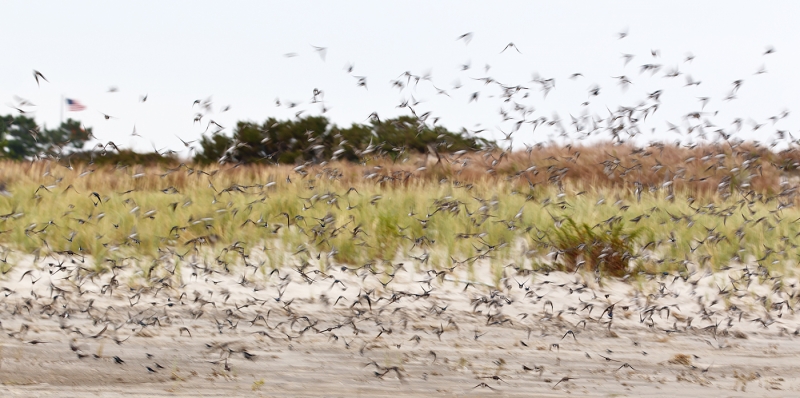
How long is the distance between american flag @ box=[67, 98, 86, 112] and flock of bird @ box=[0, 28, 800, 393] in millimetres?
18443

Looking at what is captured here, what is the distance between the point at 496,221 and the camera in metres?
8.91

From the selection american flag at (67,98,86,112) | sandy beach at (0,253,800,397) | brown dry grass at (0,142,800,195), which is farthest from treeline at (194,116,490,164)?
sandy beach at (0,253,800,397)

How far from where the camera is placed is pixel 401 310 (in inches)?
239

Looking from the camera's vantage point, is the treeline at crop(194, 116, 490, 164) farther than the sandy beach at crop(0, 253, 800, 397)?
Yes

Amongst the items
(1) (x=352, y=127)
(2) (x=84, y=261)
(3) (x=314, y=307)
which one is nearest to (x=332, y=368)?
(3) (x=314, y=307)

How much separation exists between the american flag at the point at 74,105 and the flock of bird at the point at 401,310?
18.4 meters

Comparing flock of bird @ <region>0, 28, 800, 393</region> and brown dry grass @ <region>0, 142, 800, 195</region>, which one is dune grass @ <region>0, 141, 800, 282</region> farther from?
brown dry grass @ <region>0, 142, 800, 195</region>

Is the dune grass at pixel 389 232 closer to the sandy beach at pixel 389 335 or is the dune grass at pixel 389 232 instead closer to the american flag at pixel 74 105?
the sandy beach at pixel 389 335

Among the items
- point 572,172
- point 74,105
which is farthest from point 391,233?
point 74,105

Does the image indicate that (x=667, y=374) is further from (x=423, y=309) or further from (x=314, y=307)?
(x=314, y=307)

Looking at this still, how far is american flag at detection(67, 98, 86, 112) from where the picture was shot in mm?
25441

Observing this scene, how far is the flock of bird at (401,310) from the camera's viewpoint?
16.2 feet

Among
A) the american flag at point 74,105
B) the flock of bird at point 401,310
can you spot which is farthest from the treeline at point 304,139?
the flock of bird at point 401,310

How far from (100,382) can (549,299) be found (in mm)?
3854
